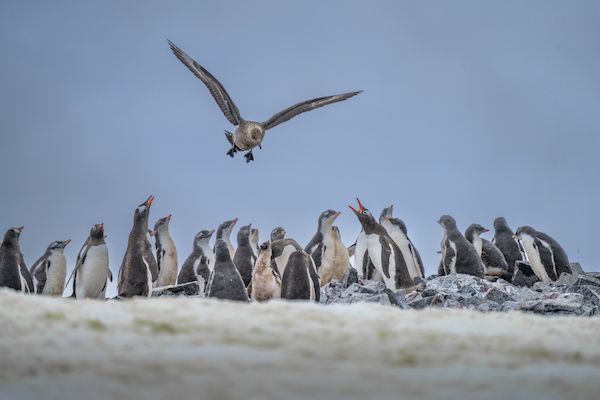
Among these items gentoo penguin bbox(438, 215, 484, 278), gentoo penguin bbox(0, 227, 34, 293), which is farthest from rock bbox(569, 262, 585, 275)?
gentoo penguin bbox(0, 227, 34, 293)

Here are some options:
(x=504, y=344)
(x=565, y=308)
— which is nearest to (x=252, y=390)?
(x=504, y=344)

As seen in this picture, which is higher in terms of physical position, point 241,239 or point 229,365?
point 241,239

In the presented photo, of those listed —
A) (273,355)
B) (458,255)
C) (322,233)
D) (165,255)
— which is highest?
(322,233)

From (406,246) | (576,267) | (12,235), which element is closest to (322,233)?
(406,246)

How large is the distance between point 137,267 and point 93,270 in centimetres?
77

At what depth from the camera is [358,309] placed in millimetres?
2428

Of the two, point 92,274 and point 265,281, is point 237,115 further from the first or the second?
point 265,281

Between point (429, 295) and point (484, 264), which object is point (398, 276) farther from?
point (484, 264)

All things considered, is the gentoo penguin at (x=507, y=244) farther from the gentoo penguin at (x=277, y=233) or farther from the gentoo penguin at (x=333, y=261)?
the gentoo penguin at (x=277, y=233)

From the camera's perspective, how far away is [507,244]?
11898 millimetres

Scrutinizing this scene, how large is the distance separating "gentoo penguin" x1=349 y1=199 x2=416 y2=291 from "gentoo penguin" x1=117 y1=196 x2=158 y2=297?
3564 millimetres

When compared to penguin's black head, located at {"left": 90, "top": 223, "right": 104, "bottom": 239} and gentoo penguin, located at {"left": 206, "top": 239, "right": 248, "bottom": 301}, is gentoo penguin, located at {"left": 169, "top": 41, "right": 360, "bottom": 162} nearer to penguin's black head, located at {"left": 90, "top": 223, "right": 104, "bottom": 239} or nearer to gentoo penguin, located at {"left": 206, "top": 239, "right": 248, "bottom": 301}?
penguin's black head, located at {"left": 90, "top": 223, "right": 104, "bottom": 239}

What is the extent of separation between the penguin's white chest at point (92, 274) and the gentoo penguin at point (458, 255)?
6.36 metres

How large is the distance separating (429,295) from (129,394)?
6.10 m
